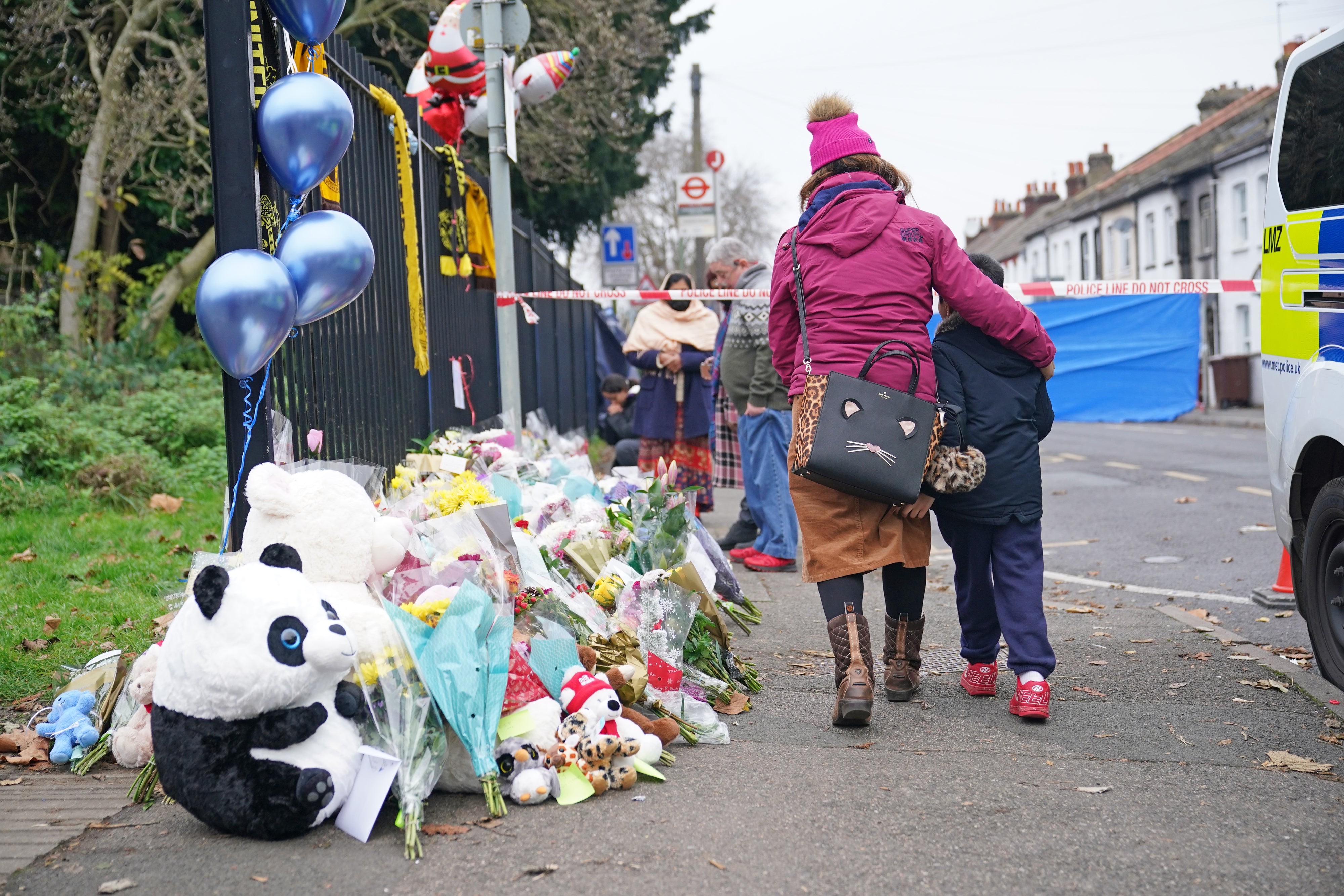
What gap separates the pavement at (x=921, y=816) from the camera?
262 cm

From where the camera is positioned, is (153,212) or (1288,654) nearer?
(1288,654)

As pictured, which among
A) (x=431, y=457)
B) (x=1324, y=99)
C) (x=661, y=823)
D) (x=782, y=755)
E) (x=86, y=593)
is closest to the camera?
(x=661, y=823)

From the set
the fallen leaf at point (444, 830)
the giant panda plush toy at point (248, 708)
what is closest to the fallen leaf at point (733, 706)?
the fallen leaf at point (444, 830)

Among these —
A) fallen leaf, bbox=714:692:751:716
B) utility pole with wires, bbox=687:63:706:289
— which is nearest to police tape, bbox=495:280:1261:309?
fallen leaf, bbox=714:692:751:716

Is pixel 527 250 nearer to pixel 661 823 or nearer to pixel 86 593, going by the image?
pixel 86 593

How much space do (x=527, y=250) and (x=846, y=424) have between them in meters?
7.56

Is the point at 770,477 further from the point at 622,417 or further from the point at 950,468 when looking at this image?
the point at 622,417

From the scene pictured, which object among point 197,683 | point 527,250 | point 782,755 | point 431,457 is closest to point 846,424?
point 782,755

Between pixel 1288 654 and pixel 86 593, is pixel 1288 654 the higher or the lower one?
the lower one

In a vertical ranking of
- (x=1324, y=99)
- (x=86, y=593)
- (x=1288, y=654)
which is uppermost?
(x=1324, y=99)

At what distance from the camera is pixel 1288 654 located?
475cm

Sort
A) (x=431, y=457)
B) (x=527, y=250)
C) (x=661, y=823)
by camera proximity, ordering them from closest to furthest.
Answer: (x=661, y=823) < (x=431, y=457) < (x=527, y=250)

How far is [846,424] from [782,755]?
102 cm

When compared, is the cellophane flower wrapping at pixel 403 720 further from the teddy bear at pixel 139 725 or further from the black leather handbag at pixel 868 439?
the black leather handbag at pixel 868 439
